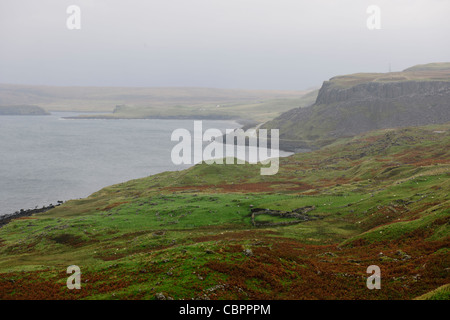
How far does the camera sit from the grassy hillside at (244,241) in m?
27.5

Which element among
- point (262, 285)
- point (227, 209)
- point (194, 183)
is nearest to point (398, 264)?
point (262, 285)

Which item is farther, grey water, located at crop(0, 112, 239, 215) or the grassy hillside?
grey water, located at crop(0, 112, 239, 215)

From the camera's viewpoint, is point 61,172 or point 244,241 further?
point 61,172

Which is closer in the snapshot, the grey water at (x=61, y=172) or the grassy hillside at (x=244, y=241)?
the grassy hillside at (x=244, y=241)

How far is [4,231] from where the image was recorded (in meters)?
68.4

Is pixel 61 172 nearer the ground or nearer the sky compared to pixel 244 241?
nearer the ground

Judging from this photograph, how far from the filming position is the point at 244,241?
137 feet

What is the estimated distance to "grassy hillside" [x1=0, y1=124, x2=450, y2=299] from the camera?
27.5 metres

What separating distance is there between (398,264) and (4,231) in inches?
2685
